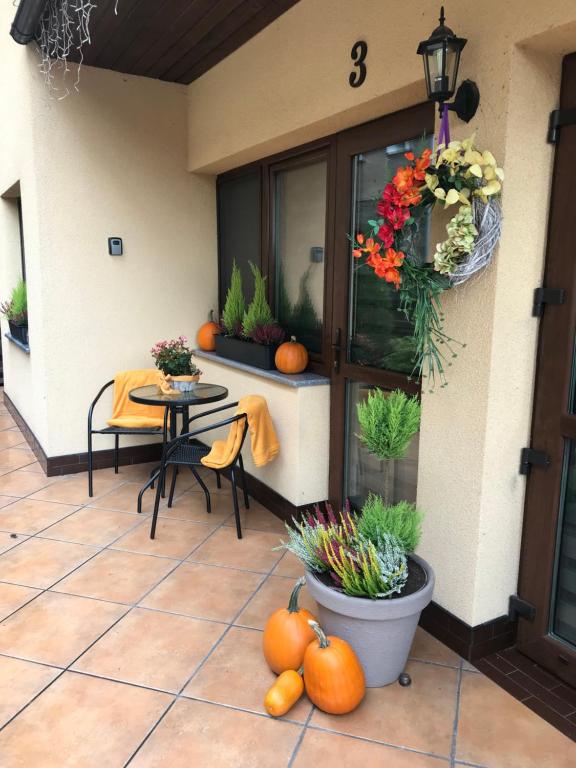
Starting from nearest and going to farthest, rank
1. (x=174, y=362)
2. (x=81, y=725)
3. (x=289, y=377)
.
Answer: (x=81, y=725) → (x=289, y=377) → (x=174, y=362)

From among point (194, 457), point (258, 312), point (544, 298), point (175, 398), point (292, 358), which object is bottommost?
point (194, 457)

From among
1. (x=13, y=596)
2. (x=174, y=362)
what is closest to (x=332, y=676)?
(x=13, y=596)

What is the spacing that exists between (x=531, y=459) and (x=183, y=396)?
2093 millimetres

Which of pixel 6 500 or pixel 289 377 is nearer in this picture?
pixel 289 377

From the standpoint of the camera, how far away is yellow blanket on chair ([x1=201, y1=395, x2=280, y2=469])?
10.5 feet

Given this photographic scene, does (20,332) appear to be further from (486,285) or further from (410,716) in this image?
(410,716)

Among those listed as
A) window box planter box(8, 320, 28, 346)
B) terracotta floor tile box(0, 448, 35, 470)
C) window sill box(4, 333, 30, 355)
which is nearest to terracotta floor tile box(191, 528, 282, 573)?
terracotta floor tile box(0, 448, 35, 470)

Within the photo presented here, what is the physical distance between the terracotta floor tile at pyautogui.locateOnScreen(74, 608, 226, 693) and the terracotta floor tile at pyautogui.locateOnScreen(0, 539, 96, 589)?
568 millimetres

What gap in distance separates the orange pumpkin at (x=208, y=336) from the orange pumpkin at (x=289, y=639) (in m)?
2.62

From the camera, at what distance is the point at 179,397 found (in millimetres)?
3590

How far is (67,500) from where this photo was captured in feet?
12.5

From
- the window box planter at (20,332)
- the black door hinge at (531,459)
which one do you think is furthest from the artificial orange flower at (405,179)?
the window box planter at (20,332)

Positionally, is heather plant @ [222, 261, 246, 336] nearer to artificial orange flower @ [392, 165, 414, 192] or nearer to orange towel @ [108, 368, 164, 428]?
orange towel @ [108, 368, 164, 428]

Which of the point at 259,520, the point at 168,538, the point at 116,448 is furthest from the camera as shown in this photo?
the point at 116,448
